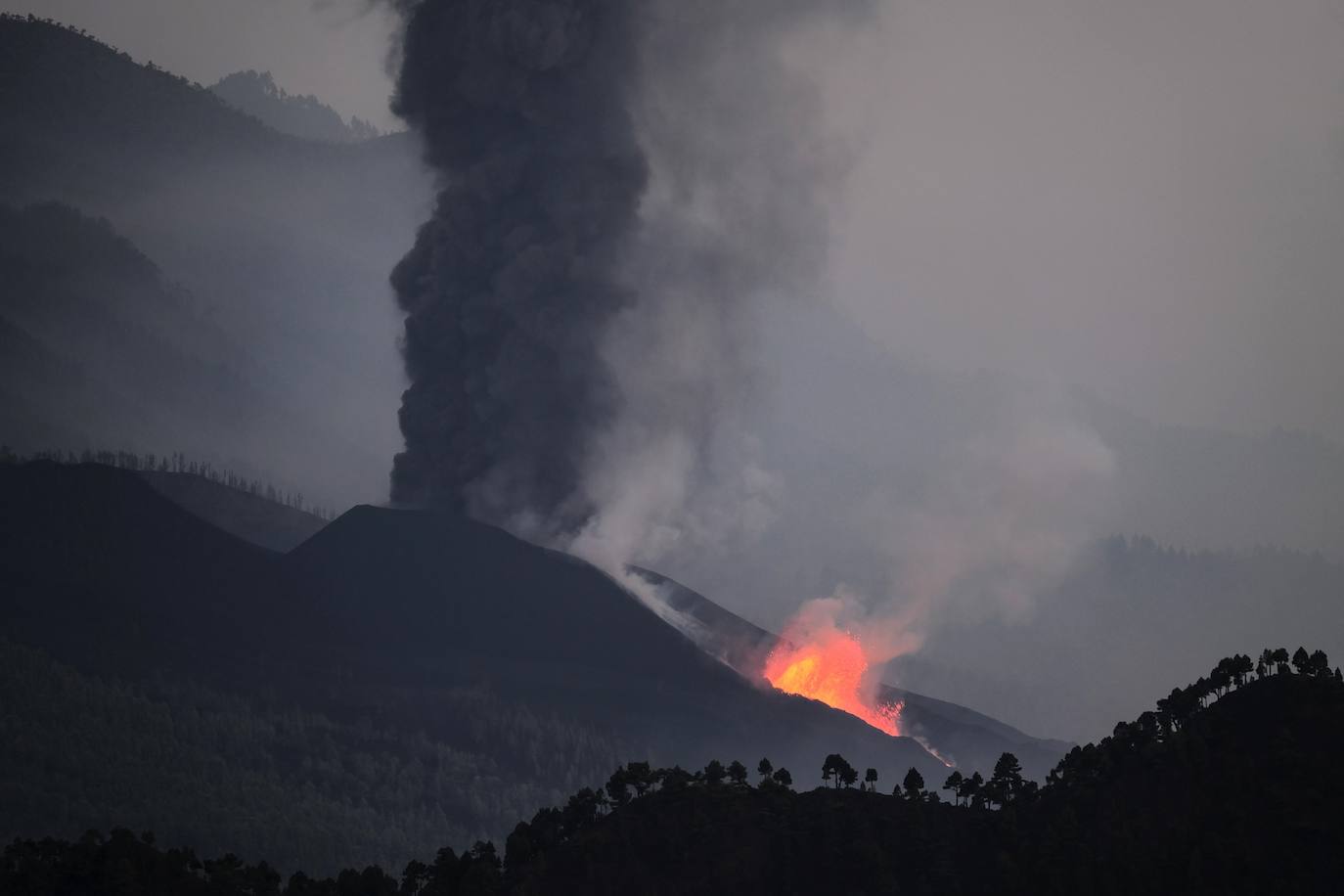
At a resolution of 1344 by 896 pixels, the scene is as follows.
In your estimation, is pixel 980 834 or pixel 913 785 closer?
pixel 980 834

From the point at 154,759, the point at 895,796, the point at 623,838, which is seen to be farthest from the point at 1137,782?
Result: the point at 154,759

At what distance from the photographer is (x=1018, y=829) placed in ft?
363

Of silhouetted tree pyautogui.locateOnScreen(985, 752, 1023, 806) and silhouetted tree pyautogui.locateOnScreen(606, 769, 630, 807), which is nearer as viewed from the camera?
silhouetted tree pyautogui.locateOnScreen(985, 752, 1023, 806)

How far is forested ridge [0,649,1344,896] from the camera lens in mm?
101250

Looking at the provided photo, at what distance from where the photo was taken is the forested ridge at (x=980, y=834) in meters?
101

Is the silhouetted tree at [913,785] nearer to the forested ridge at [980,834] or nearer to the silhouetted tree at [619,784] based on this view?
the forested ridge at [980,834]

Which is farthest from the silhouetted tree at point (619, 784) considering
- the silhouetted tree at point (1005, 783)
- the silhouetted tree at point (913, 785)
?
the silhouetted tree at point (1005, 783)

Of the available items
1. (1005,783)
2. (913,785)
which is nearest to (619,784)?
(913,785)

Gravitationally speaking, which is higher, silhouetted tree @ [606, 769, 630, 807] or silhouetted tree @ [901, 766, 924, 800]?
silhouetted tree @ [901, 766, 924, 800]

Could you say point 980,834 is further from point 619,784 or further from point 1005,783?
point 619,784

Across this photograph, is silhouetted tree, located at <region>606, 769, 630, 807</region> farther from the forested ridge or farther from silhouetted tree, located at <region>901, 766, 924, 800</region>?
silhouetted tree, located at <region>901, 766, 924, 800</region>

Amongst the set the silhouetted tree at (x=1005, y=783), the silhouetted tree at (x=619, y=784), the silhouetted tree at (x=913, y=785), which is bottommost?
the silhouetted tree at (x=619, y=784)

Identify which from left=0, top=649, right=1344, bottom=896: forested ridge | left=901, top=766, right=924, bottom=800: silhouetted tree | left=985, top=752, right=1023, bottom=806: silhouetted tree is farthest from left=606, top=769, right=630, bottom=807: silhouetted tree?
left=985, top=752, right=1023, bottom=806: silhouetted tree

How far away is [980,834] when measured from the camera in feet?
366
